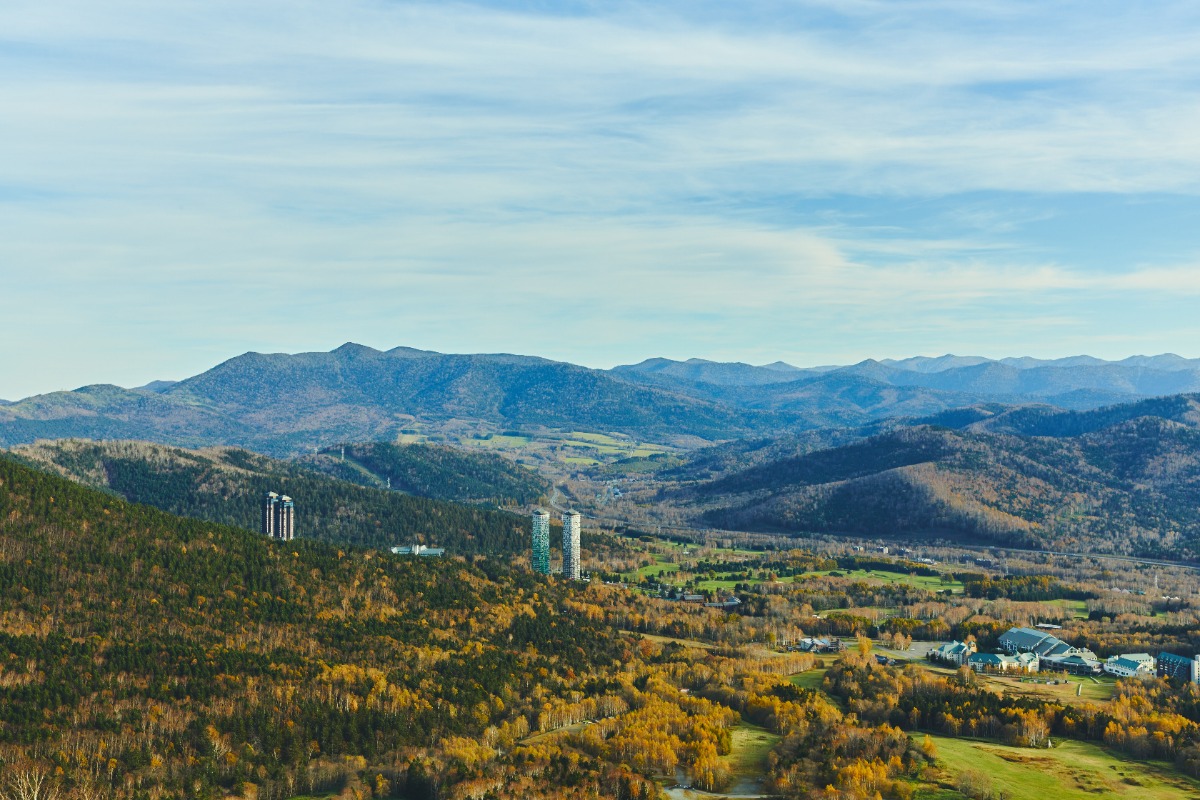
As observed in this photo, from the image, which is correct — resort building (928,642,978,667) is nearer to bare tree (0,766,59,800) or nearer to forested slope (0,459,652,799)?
forested slope (0,459,652,799)

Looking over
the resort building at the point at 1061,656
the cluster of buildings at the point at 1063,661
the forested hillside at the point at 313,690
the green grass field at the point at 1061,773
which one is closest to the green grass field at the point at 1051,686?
the cluster of buildings at the point at 1063,661

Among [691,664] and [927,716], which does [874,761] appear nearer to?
[927,716]

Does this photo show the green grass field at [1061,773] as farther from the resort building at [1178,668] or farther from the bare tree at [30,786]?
the bare tree at [30,786]

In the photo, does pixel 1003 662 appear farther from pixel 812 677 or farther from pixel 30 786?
pixel 30 786

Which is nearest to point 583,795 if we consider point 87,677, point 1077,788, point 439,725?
point 439,725

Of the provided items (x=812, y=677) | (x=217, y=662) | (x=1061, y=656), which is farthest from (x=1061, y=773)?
(x=217, y=662)

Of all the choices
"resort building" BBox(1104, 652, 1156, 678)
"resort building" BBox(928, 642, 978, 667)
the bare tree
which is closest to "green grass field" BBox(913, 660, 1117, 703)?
"resort building" BBox(1104, 652, 1156, 678)
